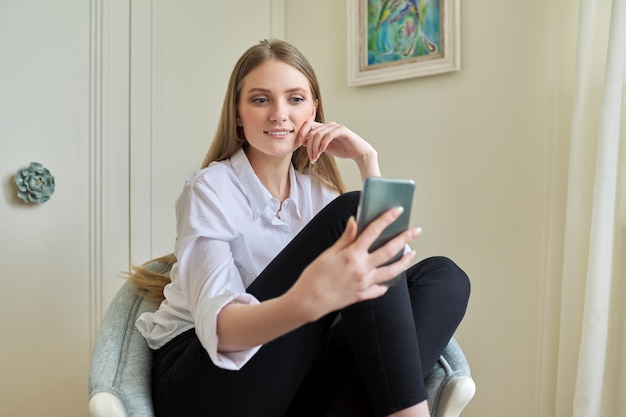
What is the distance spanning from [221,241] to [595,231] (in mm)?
974

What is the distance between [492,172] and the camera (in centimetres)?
189

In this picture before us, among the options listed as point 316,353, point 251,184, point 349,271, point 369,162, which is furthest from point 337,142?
point 349,271

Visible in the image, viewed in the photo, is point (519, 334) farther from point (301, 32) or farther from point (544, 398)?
point (301, 32)

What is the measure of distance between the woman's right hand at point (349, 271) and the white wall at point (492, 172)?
3.53 ft

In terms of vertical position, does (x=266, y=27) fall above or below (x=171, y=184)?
above

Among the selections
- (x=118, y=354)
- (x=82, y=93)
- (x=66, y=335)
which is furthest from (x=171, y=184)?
(x=118, y=354)

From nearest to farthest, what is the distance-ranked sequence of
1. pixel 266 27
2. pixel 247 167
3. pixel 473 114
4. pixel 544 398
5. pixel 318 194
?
pixel 247 167
pixel 318 194
pixel 544 398
pixel 473 114
pixel 266 27

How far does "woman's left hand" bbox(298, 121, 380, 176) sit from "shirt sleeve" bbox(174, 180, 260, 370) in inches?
9.6

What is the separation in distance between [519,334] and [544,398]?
0.19 m

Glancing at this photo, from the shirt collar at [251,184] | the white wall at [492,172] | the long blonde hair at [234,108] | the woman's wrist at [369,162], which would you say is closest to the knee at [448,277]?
the woman's wrist at [369,162]

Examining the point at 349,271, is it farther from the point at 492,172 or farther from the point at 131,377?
the point at 492,172

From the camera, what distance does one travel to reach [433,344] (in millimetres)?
1102

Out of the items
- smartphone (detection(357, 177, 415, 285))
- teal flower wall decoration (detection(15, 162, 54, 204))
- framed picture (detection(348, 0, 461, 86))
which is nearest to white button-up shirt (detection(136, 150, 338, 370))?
smartphone (detection(357, 177, 415, 285))

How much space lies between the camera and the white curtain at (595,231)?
1.54 m
